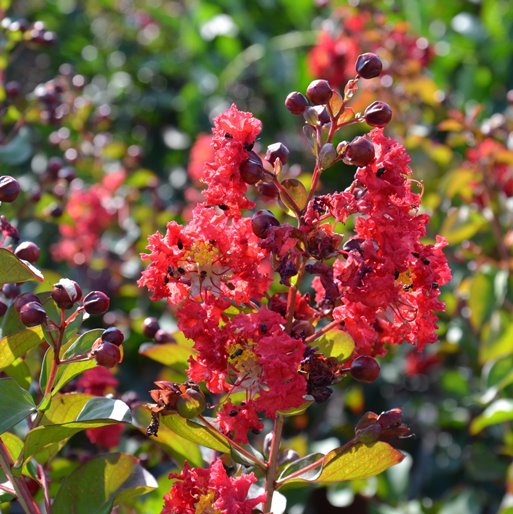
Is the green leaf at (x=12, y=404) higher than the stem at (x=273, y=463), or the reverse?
the green leaf at (x=12, y=404)

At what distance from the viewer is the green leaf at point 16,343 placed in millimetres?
1143

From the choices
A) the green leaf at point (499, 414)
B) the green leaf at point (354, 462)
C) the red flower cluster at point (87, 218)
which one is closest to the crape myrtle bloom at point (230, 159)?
the green leaf at point (354, 462)

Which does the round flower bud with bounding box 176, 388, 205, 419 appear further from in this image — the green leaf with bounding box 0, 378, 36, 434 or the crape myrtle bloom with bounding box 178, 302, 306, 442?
the green leaf with bounding box 0, 378, 36, 434

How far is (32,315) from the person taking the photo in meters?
1.05

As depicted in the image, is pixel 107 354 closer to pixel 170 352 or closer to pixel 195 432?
pixel 195 432

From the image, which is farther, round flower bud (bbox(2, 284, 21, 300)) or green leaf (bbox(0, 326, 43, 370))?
round flower bud (bbox(2, 284, 21, 300))

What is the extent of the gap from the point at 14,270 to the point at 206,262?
22cm

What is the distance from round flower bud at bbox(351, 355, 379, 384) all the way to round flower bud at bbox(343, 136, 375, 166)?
0.24 metres

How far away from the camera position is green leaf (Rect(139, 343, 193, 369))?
128 cm

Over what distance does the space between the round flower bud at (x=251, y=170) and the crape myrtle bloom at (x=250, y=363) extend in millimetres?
152

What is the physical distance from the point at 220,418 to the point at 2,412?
258 mm

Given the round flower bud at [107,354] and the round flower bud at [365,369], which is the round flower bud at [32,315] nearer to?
the round flower bud at [107,354]

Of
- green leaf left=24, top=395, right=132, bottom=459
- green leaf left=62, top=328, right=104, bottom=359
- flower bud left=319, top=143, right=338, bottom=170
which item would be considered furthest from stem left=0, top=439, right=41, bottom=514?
flower bud left=319, top=143, right=338, bottom=170

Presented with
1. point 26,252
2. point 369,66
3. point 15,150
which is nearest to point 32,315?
point 26,252
